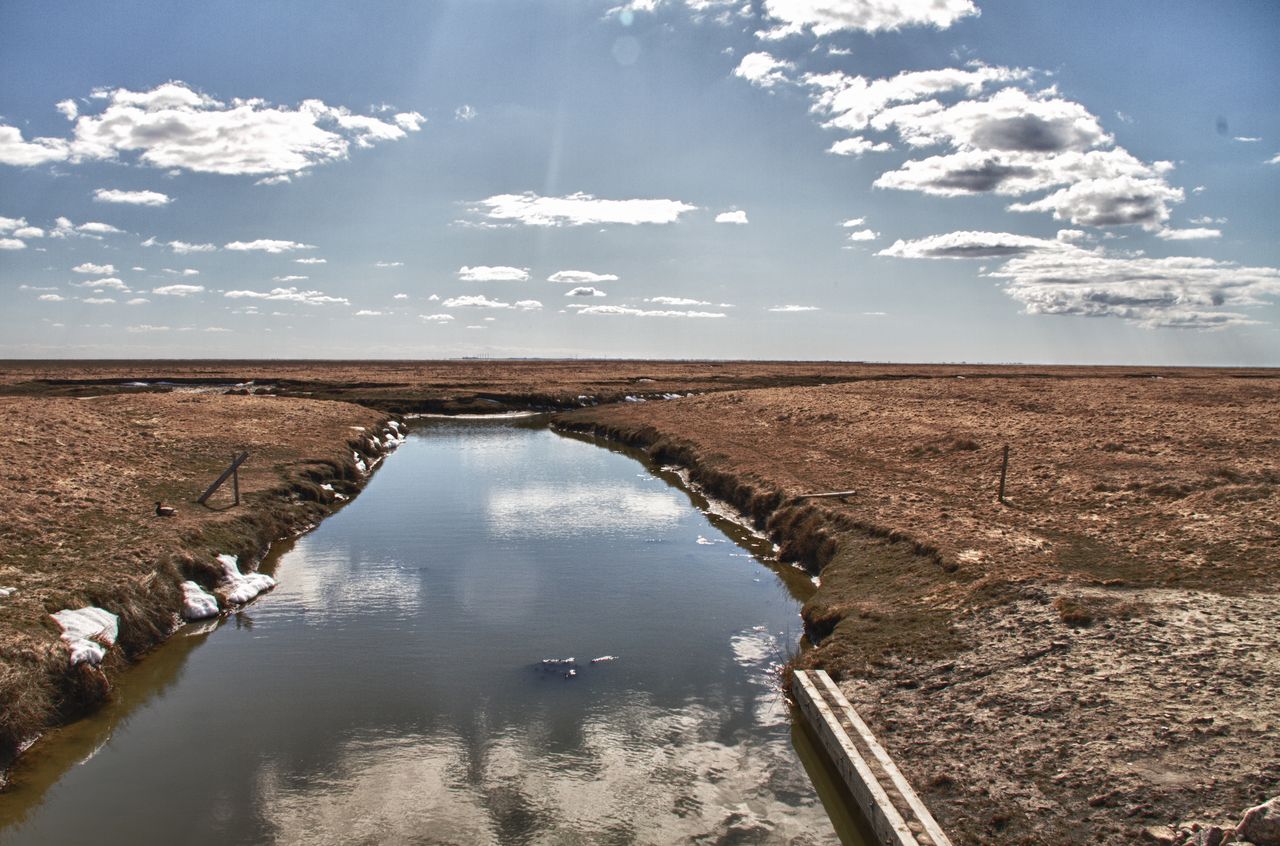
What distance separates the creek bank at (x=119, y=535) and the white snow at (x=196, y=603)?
0.04m

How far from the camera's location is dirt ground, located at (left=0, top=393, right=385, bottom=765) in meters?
16.0

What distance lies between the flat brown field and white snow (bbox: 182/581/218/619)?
91 centimetres

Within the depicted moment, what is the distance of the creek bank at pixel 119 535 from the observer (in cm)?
1598

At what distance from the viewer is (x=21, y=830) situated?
12328 mm

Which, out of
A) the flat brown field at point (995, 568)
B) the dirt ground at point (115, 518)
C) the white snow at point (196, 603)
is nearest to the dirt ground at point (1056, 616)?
the flat brown field at point (995, 568)

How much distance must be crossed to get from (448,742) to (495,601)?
8.59 m

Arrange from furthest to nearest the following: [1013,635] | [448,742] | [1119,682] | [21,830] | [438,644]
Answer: [438,644]
[1013,635]
[448,742]
[1119,682]
[21,830]

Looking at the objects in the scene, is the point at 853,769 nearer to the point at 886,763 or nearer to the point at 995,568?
the point at 886,763

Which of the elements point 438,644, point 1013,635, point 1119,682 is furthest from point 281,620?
point 1119,682

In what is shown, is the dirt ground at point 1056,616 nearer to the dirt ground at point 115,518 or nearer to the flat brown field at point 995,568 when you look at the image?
the flat brown field at point 995,568

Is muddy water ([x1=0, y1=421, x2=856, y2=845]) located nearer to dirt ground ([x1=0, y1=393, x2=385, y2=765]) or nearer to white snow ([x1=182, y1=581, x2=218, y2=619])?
white snow ([x1=182, y1=581, x2=218, y2=619])

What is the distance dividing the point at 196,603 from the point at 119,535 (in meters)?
3.88

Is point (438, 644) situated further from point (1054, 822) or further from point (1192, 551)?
point (1192, 551)

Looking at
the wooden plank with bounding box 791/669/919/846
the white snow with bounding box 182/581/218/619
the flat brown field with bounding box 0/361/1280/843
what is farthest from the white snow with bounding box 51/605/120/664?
the wooden plank with bounding box 791/669/919/846
